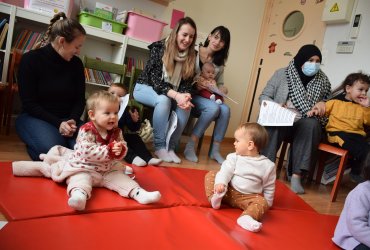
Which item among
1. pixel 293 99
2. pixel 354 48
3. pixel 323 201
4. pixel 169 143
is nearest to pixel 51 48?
pixel 169 143

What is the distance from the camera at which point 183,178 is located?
6.21ft

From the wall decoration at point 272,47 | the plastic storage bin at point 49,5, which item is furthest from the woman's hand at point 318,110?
the plastic storage bin at point 49,5

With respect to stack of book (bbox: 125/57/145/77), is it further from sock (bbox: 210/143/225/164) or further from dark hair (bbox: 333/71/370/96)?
dark hair (bbox: 333/71/370/96)

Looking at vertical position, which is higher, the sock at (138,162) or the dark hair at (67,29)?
the dark hair at (67,29)

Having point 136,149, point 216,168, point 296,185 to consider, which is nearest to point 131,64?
point 136,149

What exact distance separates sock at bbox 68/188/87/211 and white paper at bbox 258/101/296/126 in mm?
1521

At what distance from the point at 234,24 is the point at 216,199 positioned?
2852mm

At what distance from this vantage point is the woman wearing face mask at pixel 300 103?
2.32 m

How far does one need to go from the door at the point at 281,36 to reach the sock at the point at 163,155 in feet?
6.61

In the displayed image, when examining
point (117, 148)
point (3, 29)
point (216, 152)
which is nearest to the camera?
point (117, 148)

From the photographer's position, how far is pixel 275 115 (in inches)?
91.2

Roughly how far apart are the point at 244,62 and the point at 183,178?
251cm

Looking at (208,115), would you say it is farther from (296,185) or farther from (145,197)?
(145,197)

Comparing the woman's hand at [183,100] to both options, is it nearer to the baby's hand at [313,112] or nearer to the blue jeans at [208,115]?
the blue jeans at [208,115]
